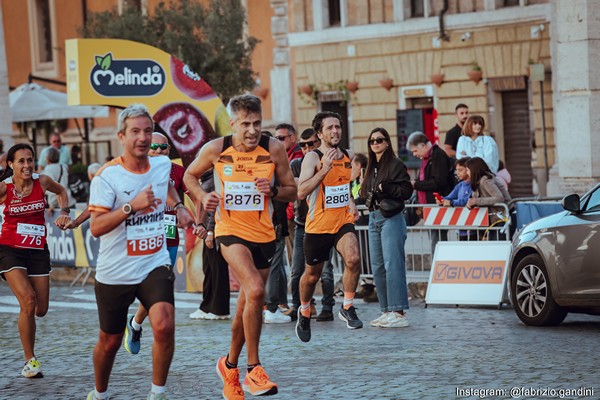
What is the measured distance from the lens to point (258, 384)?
9734 mm

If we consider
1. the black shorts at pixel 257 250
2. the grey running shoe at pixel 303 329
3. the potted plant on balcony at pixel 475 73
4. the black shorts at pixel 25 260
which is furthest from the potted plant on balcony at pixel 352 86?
the black shorts at pixel 257 250

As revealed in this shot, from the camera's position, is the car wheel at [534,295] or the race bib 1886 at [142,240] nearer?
the race bib 1886 at [142,240]

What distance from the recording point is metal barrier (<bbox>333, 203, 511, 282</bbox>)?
53.9 ft

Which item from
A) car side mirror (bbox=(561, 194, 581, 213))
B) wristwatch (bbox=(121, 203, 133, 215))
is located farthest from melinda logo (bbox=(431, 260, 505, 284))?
wristwatch (bbox=(121, 203, 133, 215))

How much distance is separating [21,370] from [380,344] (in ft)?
9.71

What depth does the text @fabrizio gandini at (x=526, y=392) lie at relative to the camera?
938 centimetres

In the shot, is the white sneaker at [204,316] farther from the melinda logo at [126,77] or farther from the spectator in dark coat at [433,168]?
the melinda logo at [126,77]

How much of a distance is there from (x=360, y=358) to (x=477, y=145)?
698 cm

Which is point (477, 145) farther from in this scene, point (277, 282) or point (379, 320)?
point (379, 320)

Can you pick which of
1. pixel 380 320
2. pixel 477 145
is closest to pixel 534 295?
pixel 380 320

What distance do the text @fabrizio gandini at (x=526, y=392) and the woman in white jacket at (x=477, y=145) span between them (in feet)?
28.1

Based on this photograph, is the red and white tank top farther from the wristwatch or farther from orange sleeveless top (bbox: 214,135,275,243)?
the wristwatch

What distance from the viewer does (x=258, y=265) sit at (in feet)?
33.9

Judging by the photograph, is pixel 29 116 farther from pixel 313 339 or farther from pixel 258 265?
pixel 258 265
